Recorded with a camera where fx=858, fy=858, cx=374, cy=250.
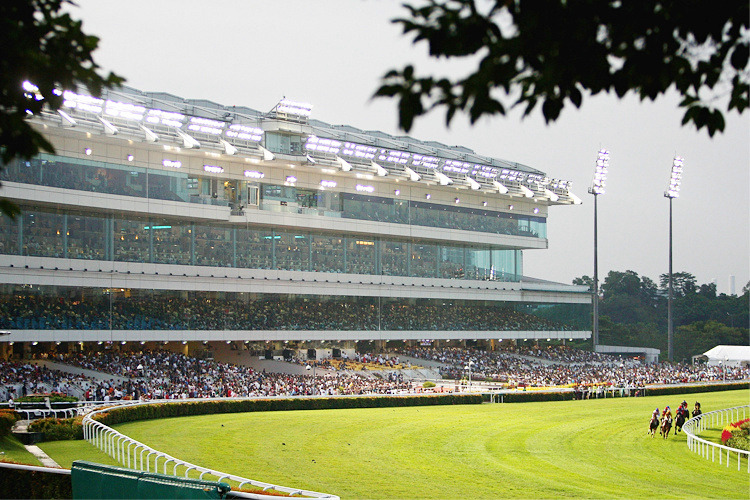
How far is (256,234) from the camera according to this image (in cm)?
5688

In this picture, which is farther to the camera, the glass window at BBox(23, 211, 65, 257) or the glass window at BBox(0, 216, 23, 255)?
the glass window at BBox(23, 211, 65, 257)

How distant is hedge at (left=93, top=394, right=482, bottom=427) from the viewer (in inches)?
1221

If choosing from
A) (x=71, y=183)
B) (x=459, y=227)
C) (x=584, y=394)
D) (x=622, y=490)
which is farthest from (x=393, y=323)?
(x=622, y=490)

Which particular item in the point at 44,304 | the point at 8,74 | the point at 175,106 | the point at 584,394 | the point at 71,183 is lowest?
the point at 584,394

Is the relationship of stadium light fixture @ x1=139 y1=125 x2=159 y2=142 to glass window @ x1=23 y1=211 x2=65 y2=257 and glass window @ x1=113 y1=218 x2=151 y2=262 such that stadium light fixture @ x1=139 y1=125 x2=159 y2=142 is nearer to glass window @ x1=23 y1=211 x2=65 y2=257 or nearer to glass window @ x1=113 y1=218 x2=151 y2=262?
glass window @ x1=113 y1=218 x2=151 y2=262

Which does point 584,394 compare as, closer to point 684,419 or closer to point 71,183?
point 684,419

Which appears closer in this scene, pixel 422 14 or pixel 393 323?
pixel 422 14

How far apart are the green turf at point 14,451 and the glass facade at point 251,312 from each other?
23.1 m

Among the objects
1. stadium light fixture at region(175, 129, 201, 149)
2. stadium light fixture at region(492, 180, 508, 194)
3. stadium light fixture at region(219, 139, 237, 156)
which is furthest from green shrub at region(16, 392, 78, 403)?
stadium light fixture at region(492, 180, 508, 194)

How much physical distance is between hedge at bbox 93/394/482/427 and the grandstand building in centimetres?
1424

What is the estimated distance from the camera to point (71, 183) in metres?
47.2

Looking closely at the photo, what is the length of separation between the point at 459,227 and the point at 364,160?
11.6 m

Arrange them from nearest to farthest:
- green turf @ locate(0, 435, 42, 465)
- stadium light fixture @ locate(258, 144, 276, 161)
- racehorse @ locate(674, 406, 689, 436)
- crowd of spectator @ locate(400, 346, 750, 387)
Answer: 1. green turf @ locate(0, 435, 42, 465)
2. racehorse @ locate(674, 406, 689, 436)
3. stadium light fixture @ locate(258, 144, 276, 161)
4. crowd of spectator @ locate(400, 346, 750, 387)

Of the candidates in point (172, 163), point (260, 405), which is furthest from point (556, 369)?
point (260, 405)
